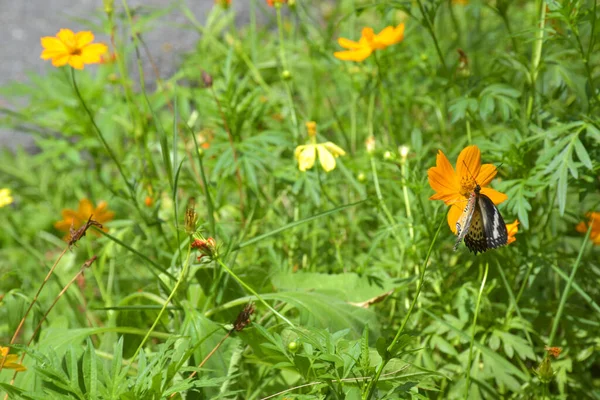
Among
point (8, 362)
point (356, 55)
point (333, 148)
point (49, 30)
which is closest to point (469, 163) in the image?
point (333, 148)

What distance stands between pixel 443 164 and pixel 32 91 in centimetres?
168

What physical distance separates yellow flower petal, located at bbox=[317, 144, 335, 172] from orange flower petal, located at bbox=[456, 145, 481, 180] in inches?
17.7

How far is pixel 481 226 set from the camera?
0.96 metres

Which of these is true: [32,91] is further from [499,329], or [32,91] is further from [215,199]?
[499,329]

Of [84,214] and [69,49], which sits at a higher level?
[69,49]

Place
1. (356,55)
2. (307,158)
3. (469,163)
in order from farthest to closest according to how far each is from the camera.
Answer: (356,55) → (307,158) → (469,163)

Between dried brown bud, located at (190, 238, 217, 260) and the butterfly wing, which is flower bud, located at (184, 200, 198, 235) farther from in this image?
the butterfly wing

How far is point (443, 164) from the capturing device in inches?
40.8

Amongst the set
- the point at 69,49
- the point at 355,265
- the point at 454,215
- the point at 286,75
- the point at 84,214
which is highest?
the point at 69,49

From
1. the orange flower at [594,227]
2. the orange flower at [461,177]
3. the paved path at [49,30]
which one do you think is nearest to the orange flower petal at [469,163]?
the orange flower at [461,177]

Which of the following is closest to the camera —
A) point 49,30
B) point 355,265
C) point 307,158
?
point 307,158

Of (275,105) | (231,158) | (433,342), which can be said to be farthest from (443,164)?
(275,105)

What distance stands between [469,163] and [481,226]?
0.12 meters

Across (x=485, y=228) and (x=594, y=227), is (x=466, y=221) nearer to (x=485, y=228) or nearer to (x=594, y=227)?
(x=485, y=228)
